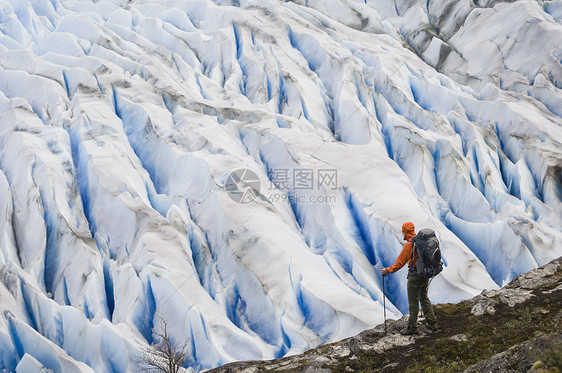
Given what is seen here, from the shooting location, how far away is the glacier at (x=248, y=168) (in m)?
15.1

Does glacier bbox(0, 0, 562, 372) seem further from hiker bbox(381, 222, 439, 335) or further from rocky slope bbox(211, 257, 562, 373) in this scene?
hiker bbox(381, 222, 439, 335)

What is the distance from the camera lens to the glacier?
15.1 meters

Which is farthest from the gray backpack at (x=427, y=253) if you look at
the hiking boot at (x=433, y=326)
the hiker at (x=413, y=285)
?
the hiking boot at (x=433, y=326)

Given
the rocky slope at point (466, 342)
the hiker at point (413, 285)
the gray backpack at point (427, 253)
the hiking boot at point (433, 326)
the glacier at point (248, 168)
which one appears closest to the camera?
the rocky slope at point (466, 342)

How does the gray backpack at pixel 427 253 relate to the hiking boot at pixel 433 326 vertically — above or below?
above

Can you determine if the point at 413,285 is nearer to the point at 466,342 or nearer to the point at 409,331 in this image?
the point at 409,331

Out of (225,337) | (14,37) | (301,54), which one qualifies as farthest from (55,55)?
(225,337)

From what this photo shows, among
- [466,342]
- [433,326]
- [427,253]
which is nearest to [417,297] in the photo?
[433,326]

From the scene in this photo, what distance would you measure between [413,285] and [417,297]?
0.65 ft

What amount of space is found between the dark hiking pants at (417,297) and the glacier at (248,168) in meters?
7.29

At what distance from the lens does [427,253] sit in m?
6.94

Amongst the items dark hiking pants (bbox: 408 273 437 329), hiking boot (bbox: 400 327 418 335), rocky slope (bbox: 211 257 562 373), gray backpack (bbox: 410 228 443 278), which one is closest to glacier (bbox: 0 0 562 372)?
rocky slope (bbox: 211 257 562 373)

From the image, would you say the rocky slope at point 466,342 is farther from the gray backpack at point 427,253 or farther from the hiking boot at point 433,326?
the gray backpack at point 427,253

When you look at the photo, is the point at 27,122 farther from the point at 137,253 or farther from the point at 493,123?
the point at 493,123
